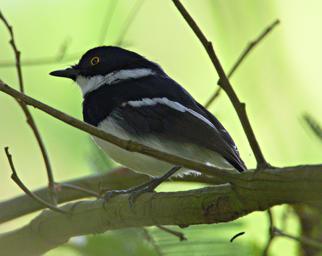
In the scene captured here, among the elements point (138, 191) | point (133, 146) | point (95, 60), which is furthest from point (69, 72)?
point (133, 146)

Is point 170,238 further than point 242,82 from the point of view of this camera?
No

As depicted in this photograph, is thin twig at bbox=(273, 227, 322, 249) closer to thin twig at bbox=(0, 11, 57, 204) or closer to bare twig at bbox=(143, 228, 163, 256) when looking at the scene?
bare twig at bbox=(143, 228, 163, 256)

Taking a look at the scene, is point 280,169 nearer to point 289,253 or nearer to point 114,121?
point 289,253

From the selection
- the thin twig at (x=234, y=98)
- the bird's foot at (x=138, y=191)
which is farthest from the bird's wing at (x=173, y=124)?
the thin twig at (x=234, y=98)

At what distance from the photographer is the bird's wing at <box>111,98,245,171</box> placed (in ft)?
10.6

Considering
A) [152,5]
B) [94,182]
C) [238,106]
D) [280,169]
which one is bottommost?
[94,182]

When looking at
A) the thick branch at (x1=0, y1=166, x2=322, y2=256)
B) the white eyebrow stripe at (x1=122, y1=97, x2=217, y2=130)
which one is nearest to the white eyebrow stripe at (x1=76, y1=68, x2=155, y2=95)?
the white eyebrow stripe at (x1=122, y1=97, x2=217, y2=130)

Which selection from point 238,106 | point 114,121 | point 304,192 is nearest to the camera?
point 304,192

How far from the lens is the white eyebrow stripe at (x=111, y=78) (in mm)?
3994

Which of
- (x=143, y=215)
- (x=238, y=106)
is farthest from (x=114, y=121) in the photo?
(x=238, y=106)

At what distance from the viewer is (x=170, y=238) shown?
9.96ft

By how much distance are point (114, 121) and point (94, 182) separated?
62 centimetres

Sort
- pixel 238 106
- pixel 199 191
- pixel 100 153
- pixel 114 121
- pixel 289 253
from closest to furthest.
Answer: pixel 238 106, pixel 199 191, pixel 289 253, pixel 114 121, pixel 100 153

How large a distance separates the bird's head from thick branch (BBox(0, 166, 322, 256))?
1043mm
